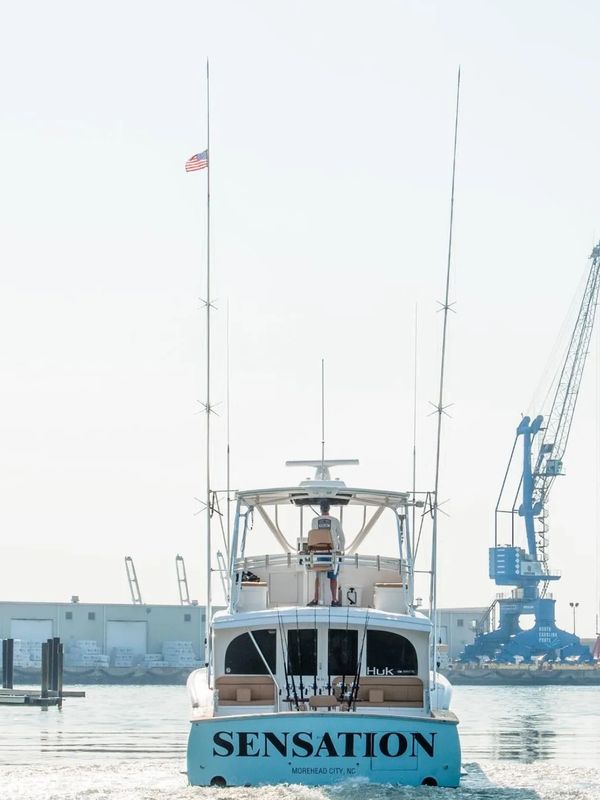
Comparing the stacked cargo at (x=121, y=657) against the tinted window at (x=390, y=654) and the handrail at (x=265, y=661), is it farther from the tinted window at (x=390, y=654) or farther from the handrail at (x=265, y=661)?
the tinted window at (x=390, y=654)

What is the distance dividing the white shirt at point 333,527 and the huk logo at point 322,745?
233 inches

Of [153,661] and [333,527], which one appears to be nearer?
[333,527]

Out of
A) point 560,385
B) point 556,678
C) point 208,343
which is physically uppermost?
point 560,385

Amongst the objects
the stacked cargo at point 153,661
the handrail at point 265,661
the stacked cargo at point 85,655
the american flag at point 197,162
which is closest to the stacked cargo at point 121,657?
the stacked cargo at point 85,655

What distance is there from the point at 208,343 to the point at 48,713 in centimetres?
3885

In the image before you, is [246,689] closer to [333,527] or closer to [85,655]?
[333,527]

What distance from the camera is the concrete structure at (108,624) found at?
140375mm

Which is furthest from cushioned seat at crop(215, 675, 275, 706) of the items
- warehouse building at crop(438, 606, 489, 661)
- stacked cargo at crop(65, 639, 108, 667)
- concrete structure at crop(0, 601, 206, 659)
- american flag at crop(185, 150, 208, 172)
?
warehouse building at crop(438, 606, 489, 661)

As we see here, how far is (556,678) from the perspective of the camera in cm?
15112

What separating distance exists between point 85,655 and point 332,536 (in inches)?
4330

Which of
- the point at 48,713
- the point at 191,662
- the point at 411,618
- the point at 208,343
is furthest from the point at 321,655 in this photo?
the point at 191,662

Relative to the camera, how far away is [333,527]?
1358 inches

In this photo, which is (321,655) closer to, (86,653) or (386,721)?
(386,721)

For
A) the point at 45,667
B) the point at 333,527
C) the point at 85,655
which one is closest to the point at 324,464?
the point at 333,527
